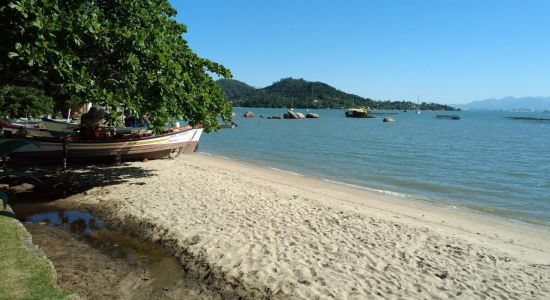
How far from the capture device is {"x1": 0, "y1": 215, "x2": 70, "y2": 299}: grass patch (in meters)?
4.38

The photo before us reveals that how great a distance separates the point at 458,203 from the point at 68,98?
43.0 feet

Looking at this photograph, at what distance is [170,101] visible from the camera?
9.36 metres

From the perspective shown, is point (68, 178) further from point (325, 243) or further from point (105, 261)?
point (325, 243)

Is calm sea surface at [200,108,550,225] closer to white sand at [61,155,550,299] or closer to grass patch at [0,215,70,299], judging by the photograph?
white sand at [61,155,550,299]

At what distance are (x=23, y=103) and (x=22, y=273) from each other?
2424cm

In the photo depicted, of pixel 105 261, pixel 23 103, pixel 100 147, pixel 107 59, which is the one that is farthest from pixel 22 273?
pixel 23 103

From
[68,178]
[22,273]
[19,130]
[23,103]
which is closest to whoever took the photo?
[22,273]

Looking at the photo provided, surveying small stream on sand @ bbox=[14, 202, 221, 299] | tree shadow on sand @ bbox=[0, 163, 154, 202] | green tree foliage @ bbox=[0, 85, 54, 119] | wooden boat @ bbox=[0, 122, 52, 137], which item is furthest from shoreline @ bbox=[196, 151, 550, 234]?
green tree foliage @ bbox=[0, 85, 54, 119]

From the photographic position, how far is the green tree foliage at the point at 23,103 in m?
23.4

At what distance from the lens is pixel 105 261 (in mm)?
6379

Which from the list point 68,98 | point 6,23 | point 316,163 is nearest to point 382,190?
point 316,163

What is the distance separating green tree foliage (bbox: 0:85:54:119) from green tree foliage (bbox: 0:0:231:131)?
53.9ft

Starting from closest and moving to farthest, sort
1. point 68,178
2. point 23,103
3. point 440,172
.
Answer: point 68,178 < point 440,172 < point 23,103

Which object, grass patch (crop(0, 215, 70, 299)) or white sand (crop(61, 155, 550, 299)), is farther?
white sand (crop(61, 155, 550, 299))
